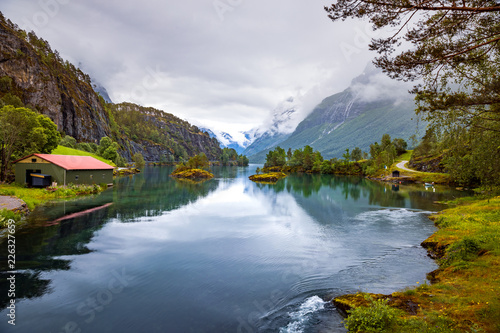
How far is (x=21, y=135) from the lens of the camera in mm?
46438

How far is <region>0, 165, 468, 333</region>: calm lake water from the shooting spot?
10758 millimetres

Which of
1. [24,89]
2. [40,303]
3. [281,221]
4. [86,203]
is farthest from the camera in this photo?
[24,89]

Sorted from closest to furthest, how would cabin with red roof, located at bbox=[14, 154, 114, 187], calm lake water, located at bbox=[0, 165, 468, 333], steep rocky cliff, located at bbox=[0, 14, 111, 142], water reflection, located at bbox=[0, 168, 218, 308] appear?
1. calm lake water, located at bbox=[0, 165, 468, 333]
2. water reflection, located at bbox=[0, 168, 218, 308]
3. cabin with red roof, located at bbox=[14, 154, 114, 187]
4. steep rocky cliff, located at bbox=[0, 14, 111, 142]

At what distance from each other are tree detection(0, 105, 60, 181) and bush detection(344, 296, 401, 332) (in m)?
53.1

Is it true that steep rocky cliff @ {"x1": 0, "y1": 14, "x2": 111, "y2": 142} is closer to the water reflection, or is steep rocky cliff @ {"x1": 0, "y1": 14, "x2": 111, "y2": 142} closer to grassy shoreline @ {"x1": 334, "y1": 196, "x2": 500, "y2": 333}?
the water reflection

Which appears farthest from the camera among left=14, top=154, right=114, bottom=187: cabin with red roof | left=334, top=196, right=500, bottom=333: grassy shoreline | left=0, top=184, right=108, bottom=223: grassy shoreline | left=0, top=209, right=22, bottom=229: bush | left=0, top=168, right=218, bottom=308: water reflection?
left=14, top=154, right=114, bottom=187: cabin with red roof

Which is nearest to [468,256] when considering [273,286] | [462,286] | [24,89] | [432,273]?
[432,273]

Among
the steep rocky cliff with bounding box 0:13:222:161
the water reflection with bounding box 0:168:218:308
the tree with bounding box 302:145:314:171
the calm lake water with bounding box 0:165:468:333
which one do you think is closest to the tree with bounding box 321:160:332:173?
the tree with bounding box 302:145:314:171

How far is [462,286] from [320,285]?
6076mm

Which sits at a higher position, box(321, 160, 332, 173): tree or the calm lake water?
box(321, 160, 332, 173): tree

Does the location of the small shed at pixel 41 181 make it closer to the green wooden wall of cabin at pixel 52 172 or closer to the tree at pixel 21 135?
the green wooden wall of cabin at pixel 52 172

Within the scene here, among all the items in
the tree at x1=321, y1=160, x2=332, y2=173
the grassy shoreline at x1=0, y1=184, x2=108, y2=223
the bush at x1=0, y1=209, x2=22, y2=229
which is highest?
the tree at x1=321, y1=160, x2=332, y2=173

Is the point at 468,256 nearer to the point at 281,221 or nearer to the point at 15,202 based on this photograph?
the point at 281,221

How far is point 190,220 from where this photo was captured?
30016 mm
